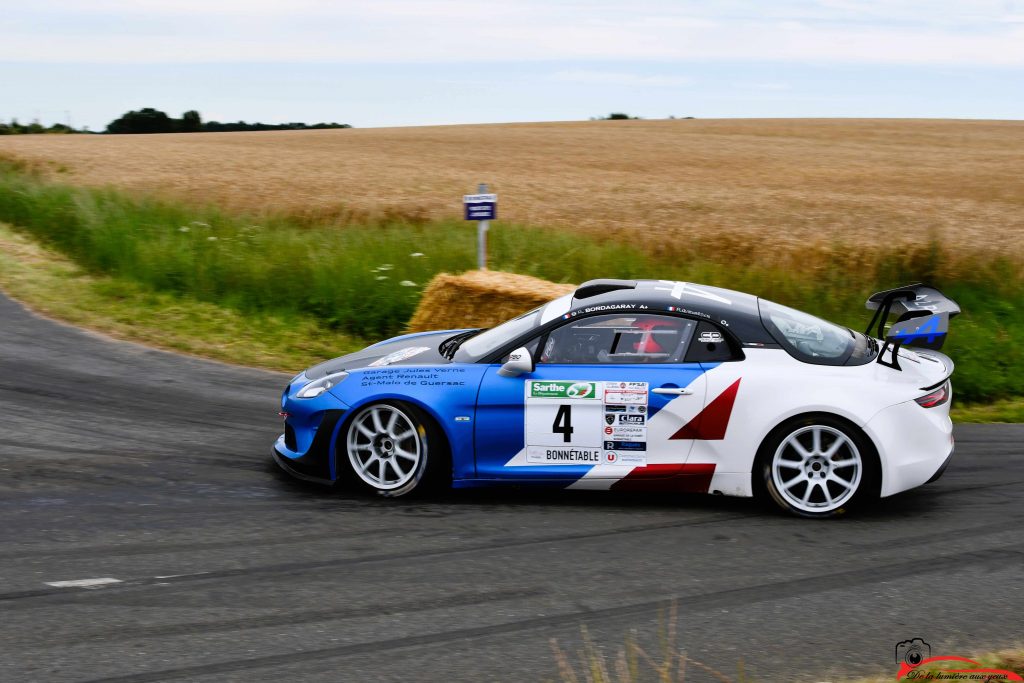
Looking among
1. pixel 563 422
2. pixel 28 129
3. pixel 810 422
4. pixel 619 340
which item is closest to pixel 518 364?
pixel 563 422

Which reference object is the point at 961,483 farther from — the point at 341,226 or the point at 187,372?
the point at 341,226

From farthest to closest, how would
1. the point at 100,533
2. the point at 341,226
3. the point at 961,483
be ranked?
1. the point at 341,226
2. the point at 961,483
3. the point at 100,533

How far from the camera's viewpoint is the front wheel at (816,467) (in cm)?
702

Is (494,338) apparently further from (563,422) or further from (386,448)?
(386,448)

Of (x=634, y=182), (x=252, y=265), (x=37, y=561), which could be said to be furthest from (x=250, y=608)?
(x=634, y=182)

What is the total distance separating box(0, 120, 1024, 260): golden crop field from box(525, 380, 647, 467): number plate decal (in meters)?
11.2

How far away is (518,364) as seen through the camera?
23.6ft

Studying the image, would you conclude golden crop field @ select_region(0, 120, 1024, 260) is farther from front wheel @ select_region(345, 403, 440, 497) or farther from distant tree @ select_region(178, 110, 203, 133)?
distant tree @ select_region(178, 110, 203, 133)

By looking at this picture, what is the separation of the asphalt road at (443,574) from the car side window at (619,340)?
0.97 meters

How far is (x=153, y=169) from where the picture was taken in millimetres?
31172

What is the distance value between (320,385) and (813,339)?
10.9 feet

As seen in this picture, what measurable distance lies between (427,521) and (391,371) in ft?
3.65

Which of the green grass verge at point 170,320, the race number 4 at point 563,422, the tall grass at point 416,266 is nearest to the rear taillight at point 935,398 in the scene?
the race number 4 at point 563,422

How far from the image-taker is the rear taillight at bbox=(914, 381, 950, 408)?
280 inches
